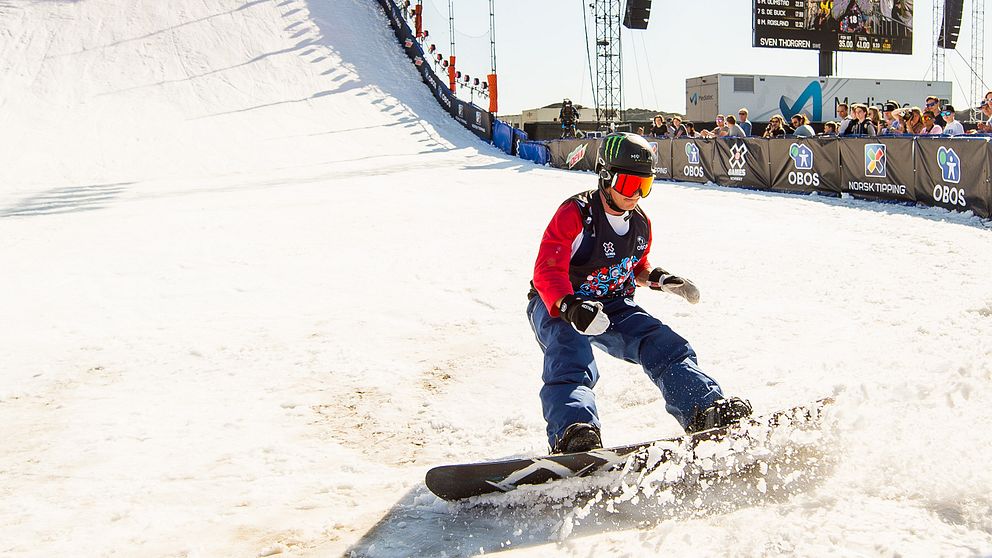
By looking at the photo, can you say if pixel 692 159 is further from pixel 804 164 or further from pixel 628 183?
pixel 628 183

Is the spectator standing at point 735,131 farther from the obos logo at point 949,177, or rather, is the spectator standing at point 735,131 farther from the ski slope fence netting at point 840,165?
the obos logo at point 949,177

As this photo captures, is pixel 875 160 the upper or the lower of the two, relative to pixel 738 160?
upper

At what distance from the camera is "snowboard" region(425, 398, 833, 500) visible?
2.81m

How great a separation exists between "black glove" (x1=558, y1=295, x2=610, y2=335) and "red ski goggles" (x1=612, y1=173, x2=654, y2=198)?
0.60 metres

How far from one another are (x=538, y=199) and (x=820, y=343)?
8.66 metres

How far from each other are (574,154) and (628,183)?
17833 mm

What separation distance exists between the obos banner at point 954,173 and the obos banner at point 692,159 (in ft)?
18.1

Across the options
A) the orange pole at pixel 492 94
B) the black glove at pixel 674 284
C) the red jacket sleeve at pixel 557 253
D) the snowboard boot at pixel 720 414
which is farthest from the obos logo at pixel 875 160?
the orange pole at pixel 492 94

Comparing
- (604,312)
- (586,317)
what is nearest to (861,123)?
(604,312)

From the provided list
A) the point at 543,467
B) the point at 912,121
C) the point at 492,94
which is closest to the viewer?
the point at 543,467

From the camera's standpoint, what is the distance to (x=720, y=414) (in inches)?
118

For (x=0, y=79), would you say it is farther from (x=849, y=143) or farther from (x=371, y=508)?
(x=371, y=508)

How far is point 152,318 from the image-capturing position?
20.5 ft

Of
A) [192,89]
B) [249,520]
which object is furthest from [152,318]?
[192,89]
